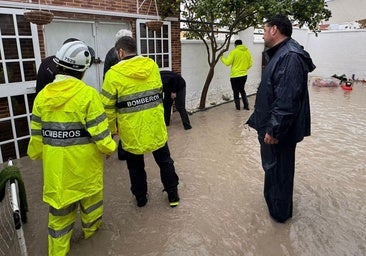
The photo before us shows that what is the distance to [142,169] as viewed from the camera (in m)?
3.09

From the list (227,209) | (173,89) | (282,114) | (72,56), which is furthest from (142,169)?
(173,89)

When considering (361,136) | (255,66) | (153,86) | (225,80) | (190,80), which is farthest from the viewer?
(255,66)

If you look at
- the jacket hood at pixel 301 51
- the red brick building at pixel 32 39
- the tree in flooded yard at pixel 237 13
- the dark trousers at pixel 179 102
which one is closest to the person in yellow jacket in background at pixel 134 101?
the jacket hood at pixel 301 51

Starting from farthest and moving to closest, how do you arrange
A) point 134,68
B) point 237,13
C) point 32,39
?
point 237,13
point 32,39
point 134,68

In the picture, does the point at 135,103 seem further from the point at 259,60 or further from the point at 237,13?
the point at 259,60

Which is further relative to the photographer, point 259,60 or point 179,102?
point 259,60

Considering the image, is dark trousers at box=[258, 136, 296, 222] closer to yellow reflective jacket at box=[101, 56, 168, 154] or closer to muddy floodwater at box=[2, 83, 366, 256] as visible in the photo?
muddy floodwater at box=[2, 83, 366, 256]

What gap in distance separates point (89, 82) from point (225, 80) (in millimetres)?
5034

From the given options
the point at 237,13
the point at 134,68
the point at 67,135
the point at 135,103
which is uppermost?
the point at 237,13

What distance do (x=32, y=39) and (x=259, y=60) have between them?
Result: 348 inches

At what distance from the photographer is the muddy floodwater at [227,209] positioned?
260 cm

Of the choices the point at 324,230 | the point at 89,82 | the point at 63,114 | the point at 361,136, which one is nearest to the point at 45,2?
the point at 89,82

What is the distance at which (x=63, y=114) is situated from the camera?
84.0 inches

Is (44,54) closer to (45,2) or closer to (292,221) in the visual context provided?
(45,2)
